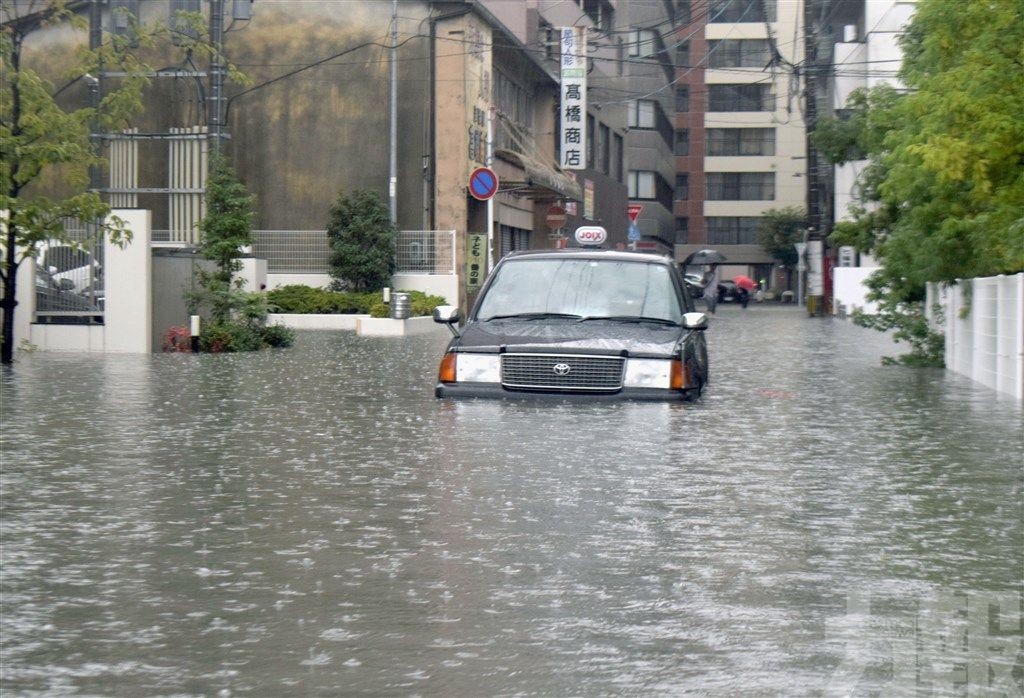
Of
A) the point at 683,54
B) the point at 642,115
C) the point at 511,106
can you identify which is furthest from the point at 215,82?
the point at 683,54

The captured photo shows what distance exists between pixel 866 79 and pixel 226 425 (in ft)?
154

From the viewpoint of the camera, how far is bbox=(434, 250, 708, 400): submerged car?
14555mm

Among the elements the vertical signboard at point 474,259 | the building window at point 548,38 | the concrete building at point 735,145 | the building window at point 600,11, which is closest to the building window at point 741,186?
the concrete building at point 735,145

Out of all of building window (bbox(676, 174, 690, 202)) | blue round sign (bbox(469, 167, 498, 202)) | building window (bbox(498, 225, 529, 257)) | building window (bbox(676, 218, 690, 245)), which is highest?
building window (bbox(676, 174, 690, 202))

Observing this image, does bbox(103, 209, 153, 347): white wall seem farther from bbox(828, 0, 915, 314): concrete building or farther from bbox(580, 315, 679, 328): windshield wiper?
bbox(828, 0, 915, 314): concrete building

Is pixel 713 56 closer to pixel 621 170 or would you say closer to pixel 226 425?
pixel 621 170

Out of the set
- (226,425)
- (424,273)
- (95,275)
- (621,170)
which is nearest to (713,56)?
(621,170)

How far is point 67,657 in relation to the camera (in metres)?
5.80

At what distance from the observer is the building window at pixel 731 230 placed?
11331 cm

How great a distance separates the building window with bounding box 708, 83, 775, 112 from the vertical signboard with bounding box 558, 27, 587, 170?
55.9 meters

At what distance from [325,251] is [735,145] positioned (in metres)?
73.5

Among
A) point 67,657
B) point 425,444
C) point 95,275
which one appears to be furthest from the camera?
point 95,275

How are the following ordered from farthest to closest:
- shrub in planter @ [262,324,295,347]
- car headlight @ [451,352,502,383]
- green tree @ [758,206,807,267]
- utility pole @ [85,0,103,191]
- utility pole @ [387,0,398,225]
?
green tree @ [758,206,807,267]
utility pole @ [387,0,398,225]
utility pole @ [85,0,103,191]
shrub in planter @ [262,324,295,347]
car headlight @ [451,352,502,383]

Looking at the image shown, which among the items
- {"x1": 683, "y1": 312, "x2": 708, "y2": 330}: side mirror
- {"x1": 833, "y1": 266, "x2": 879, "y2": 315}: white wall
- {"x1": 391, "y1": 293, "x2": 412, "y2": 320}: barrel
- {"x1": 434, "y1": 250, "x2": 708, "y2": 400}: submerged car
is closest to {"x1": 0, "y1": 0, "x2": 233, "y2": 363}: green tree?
{"x1": 434, "y1": 250, "x2": 708, "y2": 400}: submerged car
